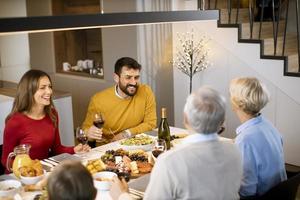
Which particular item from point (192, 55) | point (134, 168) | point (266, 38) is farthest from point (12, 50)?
point (134, 168)

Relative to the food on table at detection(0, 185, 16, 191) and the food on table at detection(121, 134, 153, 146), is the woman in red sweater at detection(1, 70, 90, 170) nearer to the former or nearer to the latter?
the food on table at detection(121, 134, 153, 146)

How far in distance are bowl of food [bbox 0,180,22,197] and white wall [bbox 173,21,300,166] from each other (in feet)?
9.52

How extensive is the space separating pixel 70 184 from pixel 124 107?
212 cm

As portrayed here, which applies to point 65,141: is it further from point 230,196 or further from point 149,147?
point 230,196

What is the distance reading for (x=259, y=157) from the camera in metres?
2.14

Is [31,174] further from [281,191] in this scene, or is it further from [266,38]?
[266,38]

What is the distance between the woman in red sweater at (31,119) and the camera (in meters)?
2.64

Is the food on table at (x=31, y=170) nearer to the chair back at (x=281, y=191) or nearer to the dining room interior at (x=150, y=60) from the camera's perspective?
the chair back at (x=281, y=191)

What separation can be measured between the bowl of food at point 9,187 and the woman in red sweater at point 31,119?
1.98 feet

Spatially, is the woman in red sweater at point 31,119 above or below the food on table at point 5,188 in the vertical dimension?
above

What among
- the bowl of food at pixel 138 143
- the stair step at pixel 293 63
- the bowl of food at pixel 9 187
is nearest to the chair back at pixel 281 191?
the bowl of food at pixel 138 143

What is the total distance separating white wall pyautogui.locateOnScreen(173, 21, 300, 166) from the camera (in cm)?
415

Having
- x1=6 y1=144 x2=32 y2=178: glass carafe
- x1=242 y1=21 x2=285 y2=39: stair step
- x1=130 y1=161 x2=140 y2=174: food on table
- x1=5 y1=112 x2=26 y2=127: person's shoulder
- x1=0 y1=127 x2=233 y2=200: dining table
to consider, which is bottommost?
x1=0 y1=127 x2=233 y2=200: dining table

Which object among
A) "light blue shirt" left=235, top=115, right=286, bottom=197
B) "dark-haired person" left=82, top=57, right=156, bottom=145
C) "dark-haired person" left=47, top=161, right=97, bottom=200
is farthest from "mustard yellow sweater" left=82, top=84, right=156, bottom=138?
"dark-haired person" left=47, top=161, right=97, bottom=200
